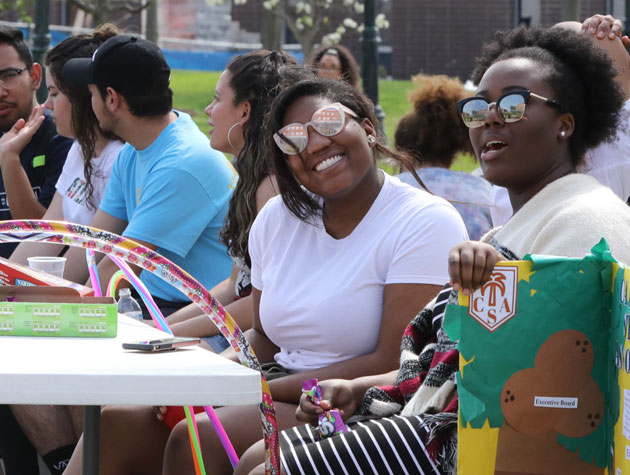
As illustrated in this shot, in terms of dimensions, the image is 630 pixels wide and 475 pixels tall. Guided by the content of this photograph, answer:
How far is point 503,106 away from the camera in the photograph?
254cm

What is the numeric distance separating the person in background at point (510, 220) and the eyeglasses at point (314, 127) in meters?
0.49

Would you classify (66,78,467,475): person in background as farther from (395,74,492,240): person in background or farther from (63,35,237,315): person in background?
(395,74,492,240): person in background

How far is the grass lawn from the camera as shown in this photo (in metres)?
16.4

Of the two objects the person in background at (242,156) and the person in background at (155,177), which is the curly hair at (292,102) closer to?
the person in background at (242,156)

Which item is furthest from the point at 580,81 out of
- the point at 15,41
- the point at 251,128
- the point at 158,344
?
the point at 15,41

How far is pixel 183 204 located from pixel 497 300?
2421 mm

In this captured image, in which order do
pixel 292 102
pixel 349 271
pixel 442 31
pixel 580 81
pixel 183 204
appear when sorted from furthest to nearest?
pixel 442 31, pixel 183 204, pixel 292 102, pixel 349 271, pixel 580 81

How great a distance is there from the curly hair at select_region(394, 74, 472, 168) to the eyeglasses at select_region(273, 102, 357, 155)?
202cm

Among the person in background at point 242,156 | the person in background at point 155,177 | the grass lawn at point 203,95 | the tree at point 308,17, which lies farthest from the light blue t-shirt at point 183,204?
the tree at point 308,17

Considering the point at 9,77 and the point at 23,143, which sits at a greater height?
the point at 9,77

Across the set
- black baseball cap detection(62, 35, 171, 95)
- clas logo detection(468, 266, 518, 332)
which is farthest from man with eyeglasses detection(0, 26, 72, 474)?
clas logo detection(468, 266, 518, 332)

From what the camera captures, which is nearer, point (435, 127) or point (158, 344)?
point (158, 344)

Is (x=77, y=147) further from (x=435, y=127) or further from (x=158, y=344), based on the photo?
(x=158, y=344)

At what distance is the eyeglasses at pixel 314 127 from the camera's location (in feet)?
9.98
